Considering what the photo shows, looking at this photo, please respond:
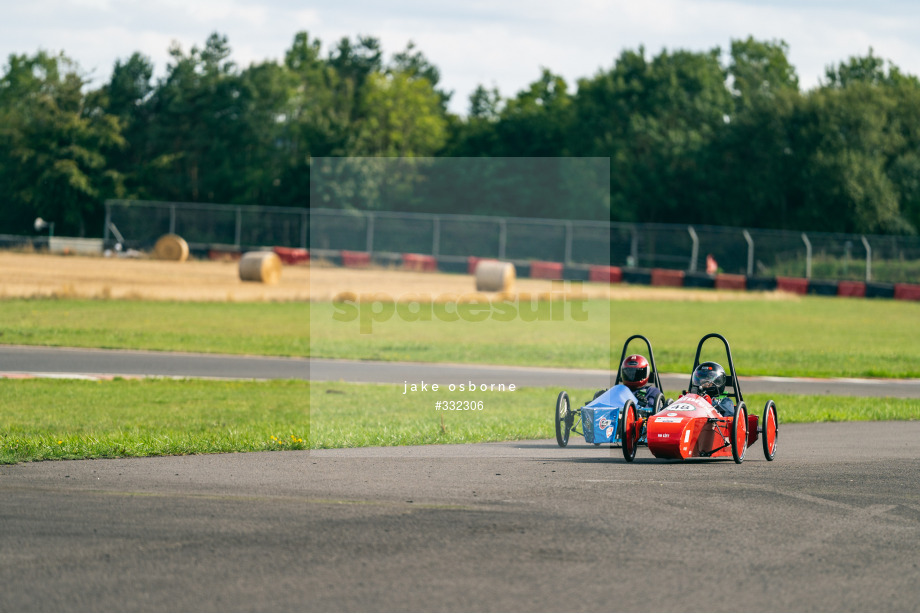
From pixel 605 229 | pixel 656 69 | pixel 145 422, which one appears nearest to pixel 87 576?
pixel 145 422

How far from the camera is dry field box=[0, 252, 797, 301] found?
3394cm

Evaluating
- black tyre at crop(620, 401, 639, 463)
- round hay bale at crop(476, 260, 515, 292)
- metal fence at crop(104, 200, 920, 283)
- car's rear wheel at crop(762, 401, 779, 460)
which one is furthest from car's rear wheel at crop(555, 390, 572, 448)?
metal fence at crop(104, 200, 920, 283)

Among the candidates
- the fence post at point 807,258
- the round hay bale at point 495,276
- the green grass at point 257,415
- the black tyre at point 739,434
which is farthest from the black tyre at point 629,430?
the fence post at point 807,258

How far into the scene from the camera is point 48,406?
1412cm

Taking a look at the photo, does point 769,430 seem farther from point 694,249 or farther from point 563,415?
point 694,249

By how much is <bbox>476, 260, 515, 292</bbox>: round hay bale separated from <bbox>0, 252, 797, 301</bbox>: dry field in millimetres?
1515

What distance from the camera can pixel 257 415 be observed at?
14.0 meters

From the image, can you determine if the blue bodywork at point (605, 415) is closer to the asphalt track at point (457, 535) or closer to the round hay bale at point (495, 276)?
the asphalt track at point (457, 535)

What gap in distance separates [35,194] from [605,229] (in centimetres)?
3150

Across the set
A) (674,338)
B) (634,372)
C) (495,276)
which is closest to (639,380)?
(634,372)

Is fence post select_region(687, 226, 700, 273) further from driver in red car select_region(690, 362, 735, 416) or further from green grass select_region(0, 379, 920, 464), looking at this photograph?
driver in red car select_region(690, 362, 735, 416)

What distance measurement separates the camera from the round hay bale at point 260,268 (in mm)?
39125

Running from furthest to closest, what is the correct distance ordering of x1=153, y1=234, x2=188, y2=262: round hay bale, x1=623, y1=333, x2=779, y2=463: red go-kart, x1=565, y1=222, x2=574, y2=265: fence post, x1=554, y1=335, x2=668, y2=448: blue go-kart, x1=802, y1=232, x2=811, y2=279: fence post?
x1=565, y1=222, x2=574, y2=265: fence post < x1=802, y1=232, x2=811, y2=279: fence post < x1=153, y1=234, x2=188, y2=262: round hay bale < x1=554, y1=335, x2=668, y2=448: blue go-kart < x1=623, y1=333, x2=779, y2=463: red go-kart

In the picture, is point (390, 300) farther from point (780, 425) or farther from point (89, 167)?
point (89, 167)
